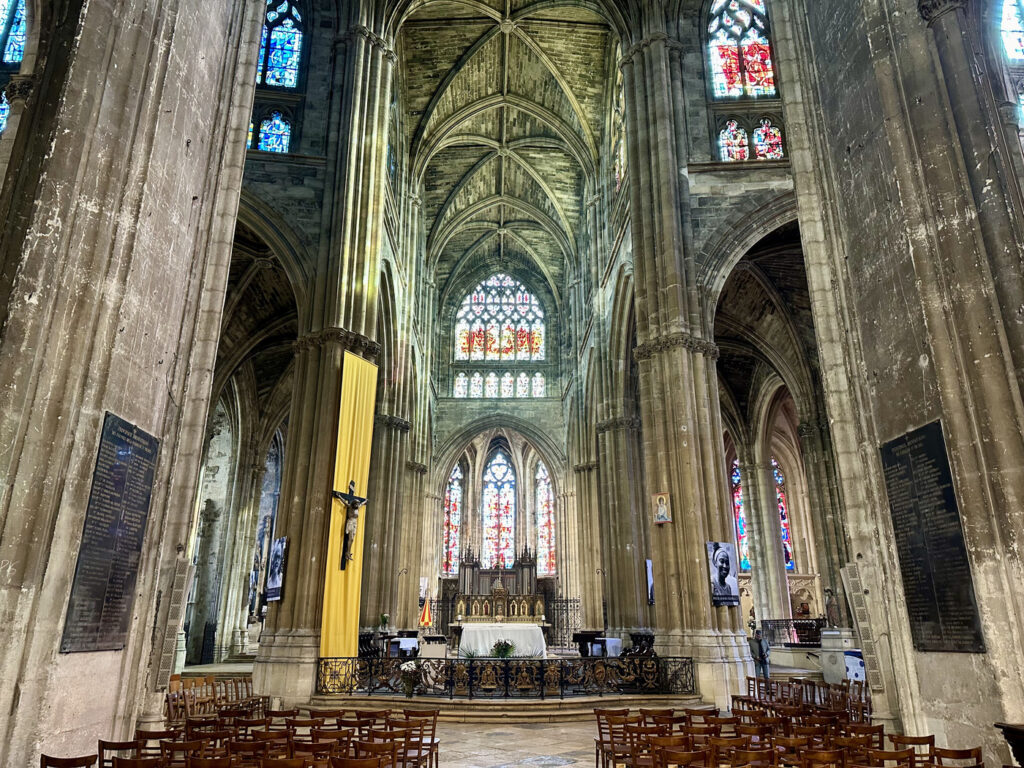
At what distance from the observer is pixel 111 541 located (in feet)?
20.4

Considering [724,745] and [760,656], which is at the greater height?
[760,656]

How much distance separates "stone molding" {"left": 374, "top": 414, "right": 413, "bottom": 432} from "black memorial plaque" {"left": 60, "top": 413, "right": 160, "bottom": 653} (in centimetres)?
1643

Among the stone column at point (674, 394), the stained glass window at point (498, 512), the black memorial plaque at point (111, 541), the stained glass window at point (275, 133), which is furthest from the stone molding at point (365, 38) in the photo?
the stained glass window at point (498, 512)

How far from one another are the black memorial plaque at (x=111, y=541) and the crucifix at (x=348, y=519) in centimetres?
800

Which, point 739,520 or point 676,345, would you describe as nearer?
point 676,345

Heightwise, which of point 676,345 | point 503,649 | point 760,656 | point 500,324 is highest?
point 500,324

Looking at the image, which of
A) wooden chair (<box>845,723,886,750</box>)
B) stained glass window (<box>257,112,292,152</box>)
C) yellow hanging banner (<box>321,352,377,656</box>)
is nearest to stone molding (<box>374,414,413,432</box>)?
yellow hanging banner (<box>321,352,377,656</box>)

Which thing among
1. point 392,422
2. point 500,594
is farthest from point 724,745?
point 500,594

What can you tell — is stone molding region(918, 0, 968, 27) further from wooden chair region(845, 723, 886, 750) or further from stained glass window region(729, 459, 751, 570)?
stained glass window region(729, 459, 751, 570)

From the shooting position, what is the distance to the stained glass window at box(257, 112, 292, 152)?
18.0 m

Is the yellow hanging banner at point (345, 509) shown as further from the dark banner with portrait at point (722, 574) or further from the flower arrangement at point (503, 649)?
the dark banner with portrait at point (722, 574)

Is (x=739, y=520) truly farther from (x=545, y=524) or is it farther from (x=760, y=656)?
(x=760, y=656)

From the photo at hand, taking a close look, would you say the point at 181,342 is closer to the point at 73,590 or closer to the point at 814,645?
the point at 73,590

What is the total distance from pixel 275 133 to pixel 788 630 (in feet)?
73.4
